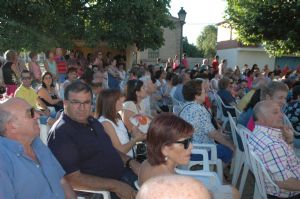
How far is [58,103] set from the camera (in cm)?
707

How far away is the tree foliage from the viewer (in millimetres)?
12695

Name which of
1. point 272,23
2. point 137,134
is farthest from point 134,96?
point 272,23

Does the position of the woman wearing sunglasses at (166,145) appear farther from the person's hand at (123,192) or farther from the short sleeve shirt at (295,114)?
the short sleeve shirt at (295,114)

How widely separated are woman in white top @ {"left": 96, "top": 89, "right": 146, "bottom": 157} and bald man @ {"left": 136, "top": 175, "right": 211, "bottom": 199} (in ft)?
9.02

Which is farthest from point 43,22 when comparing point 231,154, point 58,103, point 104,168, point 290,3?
point 104,168

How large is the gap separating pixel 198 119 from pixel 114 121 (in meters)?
1.11

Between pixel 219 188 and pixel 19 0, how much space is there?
1153cm

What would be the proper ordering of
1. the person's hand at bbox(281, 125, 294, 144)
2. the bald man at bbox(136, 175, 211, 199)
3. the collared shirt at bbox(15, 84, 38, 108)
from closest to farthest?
1. the bald man at bbox(136, 175, 211, 199)
2. the person's hand at bbox(281, 125, 294, 144)
3. the collared shirt at bbox(15, 84, 38, 108)

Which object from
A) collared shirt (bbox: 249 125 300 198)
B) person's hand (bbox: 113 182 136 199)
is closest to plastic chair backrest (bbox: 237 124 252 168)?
collared shirt (bbox: 249 125 300 198)

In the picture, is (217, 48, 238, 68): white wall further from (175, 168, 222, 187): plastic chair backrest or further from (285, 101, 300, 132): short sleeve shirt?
(175, 168, 222, 187): plastic chair backrest

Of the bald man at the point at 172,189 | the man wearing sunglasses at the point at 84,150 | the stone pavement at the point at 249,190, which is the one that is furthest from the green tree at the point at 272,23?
the bald man at the point at 172,189

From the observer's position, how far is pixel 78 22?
1457cm

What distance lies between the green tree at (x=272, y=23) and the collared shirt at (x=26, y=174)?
38.1 ft

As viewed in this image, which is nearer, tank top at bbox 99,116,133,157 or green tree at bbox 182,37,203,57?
tank top at bbox 99,116,133,157
